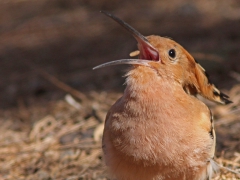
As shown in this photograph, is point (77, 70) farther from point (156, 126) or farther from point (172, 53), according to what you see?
point (156, 126)

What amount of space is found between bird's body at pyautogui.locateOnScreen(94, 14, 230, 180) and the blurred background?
777mm

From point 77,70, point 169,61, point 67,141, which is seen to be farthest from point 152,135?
point 77,70

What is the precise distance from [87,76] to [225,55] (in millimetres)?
2162

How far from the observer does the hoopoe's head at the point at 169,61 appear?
3520mm

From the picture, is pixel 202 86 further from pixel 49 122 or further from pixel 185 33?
pixel 185 33

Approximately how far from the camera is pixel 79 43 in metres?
8.80

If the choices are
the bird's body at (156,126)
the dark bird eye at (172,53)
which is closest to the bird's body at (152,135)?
the bird's body at (156,126)

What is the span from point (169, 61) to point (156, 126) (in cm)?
54

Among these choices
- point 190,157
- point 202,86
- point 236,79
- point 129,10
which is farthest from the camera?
point 129,10

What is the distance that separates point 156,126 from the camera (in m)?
3.43

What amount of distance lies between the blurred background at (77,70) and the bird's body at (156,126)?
2.55 feet

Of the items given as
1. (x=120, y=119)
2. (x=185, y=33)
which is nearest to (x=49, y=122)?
(x=120, y=119)

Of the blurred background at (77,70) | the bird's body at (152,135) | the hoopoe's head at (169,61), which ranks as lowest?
the blurred background at (77,70)

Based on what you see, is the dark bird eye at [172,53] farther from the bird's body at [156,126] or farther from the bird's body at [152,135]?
the bird's body at [152,135]
